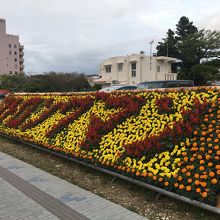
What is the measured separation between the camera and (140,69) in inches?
1956

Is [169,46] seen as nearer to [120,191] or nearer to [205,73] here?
[205,73]

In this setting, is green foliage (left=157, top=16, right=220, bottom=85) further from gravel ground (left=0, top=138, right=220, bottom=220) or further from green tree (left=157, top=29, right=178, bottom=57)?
gravel ground (left=0, top=138, right=220, bottom=220)

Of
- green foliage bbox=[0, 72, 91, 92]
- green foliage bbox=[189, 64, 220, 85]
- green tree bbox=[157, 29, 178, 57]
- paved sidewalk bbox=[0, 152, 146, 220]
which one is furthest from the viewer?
green tree bbox=[157, 29, 178, 57]

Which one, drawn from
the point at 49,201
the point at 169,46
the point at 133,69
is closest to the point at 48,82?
the point at 133,69

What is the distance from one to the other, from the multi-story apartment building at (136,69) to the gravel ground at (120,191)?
43.3 m

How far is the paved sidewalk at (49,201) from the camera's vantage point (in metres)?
4.18

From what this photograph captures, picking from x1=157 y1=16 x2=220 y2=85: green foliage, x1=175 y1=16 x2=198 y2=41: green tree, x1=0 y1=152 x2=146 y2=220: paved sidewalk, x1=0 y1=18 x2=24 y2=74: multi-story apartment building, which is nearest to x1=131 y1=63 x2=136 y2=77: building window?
x1=157 y1=16 x2=220 y2=85: green foliage

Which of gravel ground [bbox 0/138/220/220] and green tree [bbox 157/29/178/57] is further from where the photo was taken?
green tree [bbox 157/29/178/57]

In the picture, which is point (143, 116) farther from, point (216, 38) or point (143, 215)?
point (216, 38)

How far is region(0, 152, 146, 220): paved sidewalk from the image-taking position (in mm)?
4176

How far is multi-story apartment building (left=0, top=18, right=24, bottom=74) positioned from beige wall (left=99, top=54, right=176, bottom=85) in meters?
43.4

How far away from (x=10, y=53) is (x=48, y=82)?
4914cm

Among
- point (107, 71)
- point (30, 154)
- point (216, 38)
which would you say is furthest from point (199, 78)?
point (30, 154)

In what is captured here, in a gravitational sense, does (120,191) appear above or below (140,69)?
below
